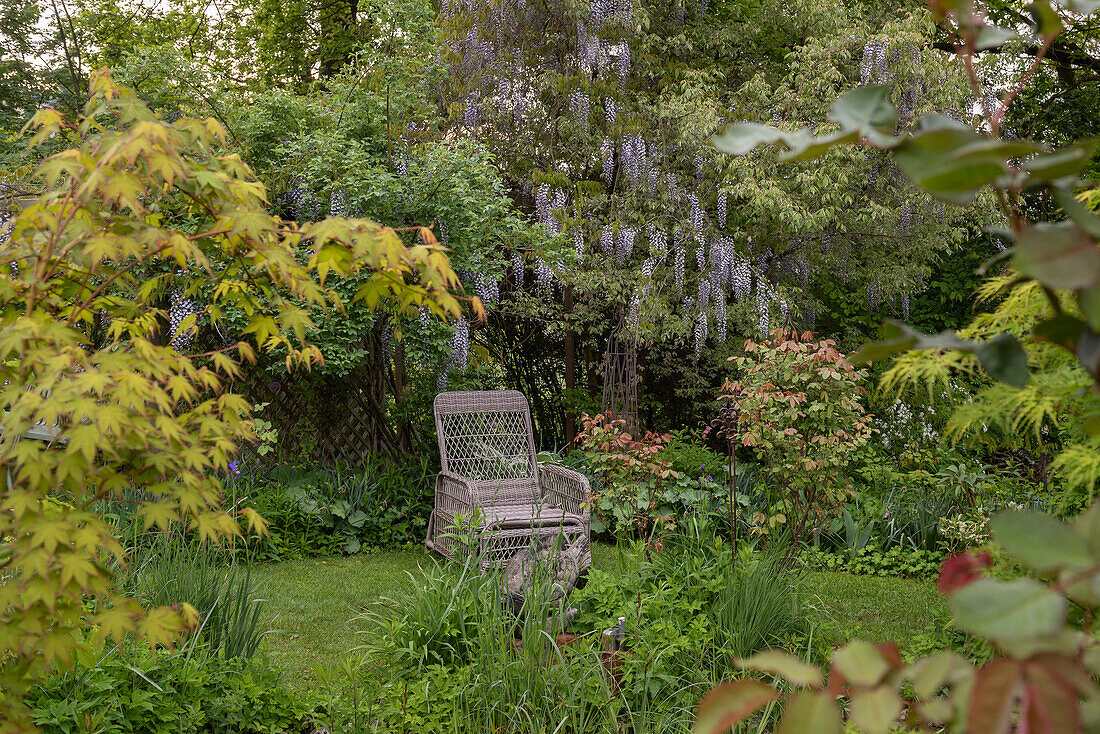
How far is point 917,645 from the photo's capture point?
3.06 metres

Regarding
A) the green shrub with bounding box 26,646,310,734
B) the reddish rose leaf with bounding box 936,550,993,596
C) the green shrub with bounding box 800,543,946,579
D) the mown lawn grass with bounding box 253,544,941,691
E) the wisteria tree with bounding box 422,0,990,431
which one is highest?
the wisteria tree with bounding box 422,0,990,431

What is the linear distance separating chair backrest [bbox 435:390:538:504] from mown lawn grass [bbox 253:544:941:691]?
66 centimetres

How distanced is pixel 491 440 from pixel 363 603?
5.69 ft

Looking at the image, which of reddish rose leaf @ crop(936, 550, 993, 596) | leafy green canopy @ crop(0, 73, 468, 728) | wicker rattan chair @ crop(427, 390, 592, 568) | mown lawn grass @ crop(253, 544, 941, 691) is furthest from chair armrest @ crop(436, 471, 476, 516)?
reddish rose leaf @ crop(936, 550, 993, 596)

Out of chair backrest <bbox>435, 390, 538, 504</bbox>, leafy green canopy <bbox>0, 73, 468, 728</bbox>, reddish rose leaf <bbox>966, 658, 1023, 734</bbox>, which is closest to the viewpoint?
reddish rose leaf <bbox>966, 658, 1023, 734</bbox>

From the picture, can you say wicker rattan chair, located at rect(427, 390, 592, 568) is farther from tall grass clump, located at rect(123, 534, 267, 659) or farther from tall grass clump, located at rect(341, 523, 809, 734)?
tall grass clump, located at rect(123, 534, 267, 659)

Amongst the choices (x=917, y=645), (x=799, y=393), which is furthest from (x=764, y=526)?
(x=917, y=645)

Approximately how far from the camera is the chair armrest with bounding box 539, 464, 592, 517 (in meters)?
4.85

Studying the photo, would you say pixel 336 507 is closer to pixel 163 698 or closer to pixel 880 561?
pixel 163 698

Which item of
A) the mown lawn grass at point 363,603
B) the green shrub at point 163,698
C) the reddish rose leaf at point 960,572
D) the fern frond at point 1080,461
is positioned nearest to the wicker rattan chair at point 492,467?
the mown lawn grass at point 363,603

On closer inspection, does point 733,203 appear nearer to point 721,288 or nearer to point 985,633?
point 721,288

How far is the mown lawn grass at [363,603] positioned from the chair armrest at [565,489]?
37 cm

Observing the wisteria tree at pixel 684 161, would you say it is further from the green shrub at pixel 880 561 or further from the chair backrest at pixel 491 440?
the green shrub at pixel 880 561

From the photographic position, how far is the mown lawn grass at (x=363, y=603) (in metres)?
3.46
